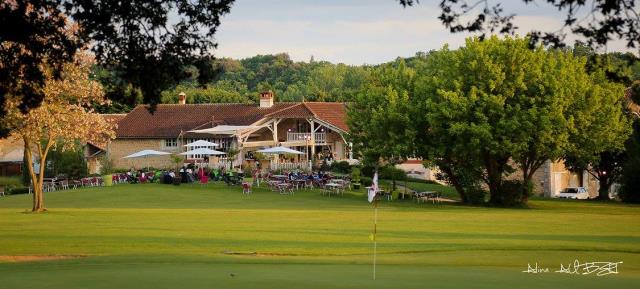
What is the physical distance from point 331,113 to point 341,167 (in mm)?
11661

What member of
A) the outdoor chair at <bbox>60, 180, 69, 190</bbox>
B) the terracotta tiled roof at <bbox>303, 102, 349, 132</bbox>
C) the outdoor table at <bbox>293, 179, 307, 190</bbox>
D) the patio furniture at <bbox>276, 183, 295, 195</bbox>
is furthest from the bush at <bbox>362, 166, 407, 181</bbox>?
the outdoor chair at <bbox>60, 180, 69, 190</bbox>

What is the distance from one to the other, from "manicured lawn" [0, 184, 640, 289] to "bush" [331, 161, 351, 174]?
66.1 feet

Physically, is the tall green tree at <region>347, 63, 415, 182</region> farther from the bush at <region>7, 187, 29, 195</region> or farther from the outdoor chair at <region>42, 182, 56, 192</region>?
the bush at <region>7, 187, 29, 195</region>

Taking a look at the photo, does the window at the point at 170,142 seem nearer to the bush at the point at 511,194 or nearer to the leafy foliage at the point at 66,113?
the bush at the point at 511,194

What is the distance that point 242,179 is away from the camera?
58.6 meters

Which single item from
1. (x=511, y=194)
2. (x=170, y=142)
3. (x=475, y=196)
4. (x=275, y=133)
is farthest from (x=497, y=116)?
(x=170, y=142)

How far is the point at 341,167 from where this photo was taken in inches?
2726

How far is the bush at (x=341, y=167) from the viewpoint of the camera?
6863cm

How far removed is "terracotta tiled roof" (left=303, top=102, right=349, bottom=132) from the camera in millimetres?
77312

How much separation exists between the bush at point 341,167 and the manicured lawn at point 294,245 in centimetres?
2016

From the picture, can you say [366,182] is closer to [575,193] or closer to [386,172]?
[386,172]

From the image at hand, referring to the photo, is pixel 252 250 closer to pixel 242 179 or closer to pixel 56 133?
pixel 56 133

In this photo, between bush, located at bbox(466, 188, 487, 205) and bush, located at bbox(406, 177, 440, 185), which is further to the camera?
bush, located at bbox(406, 177, 440, 185)

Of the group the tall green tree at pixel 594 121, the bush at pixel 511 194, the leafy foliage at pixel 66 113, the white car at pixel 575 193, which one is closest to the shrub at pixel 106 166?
the leafy foliage at pixel 66 113
